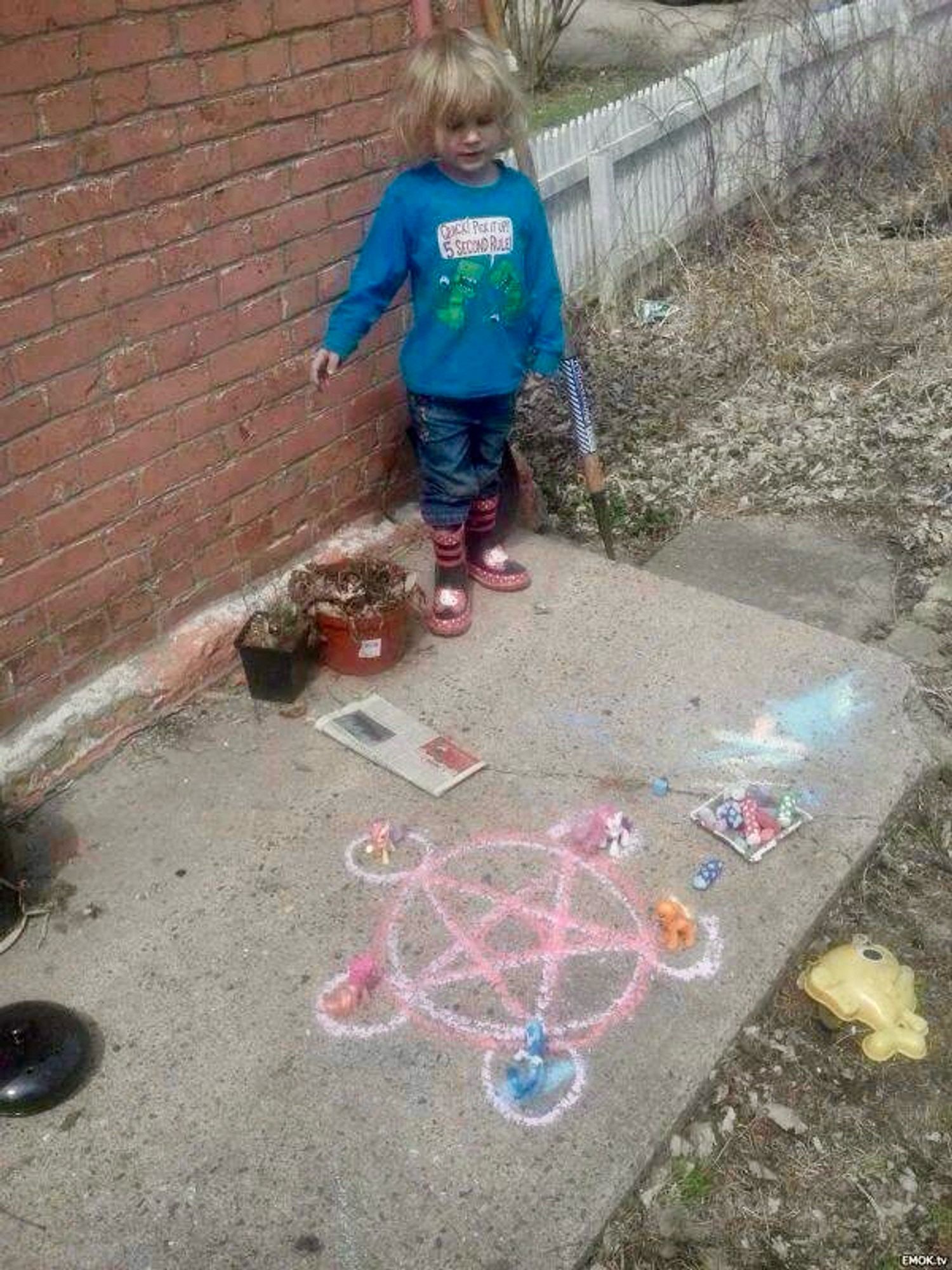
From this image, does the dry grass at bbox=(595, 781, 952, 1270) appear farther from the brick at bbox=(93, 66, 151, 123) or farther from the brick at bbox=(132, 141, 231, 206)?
the brick at bbox=(93, 66, 151, 123)

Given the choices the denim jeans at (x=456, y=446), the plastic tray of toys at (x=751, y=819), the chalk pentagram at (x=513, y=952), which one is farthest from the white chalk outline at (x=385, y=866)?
the denim jeans at (x=456, y=446)

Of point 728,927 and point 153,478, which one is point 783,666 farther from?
point 153,478

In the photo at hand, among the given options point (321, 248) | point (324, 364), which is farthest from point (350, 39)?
point (324, 364)

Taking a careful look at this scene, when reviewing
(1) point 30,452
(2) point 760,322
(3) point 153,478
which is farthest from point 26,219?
(2) point 760,322

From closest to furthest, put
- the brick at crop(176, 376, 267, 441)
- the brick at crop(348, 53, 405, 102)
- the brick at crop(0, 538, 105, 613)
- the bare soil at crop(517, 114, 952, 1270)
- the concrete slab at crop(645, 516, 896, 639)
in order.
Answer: the bare soil at crop(517, 114, 952, 1270) < the brick at crop(0, 538, 105, 613) < the brick at crop(176, 376, 267, 441) < the brick at crop(348, 53, 405, 102) < the concrete slab at crop(645, 516, 896, 639)

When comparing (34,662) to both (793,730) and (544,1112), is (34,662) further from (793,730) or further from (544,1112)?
(793,730)

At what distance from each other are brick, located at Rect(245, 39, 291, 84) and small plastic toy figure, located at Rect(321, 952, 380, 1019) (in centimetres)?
224

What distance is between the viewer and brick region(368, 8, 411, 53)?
3.54 meters

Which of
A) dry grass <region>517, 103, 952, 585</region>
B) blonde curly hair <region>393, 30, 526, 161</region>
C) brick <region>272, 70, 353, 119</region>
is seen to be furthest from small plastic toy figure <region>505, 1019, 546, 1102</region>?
dry grass <region>517, 103, 952, 585</region>

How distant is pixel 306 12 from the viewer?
3303 millimetres

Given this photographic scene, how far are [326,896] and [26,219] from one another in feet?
5.40

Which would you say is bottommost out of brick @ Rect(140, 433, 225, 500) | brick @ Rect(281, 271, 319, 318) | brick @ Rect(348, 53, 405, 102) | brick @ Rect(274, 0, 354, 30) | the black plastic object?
the black plastic object

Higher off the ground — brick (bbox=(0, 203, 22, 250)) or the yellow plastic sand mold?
brick (bbox=(0, 203, 22, 250))

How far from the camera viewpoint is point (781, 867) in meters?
2.86
